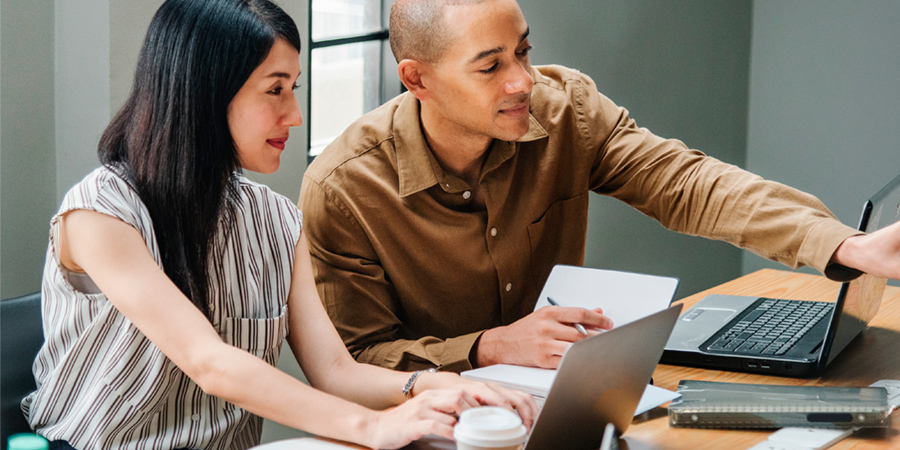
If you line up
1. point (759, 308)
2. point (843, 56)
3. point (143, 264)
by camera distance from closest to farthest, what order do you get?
point (143, 264), point (759, 308), point (843, 56)

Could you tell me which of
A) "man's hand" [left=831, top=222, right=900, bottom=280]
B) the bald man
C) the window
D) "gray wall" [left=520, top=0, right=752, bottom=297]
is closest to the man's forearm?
the bald man

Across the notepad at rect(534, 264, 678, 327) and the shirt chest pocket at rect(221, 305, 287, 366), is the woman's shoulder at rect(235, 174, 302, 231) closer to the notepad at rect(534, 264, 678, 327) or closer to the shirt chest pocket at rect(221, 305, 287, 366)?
the shirt chest pocket at rect(221, 305, 287, 366)

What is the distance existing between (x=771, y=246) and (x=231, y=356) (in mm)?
926

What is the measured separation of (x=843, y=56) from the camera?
130 inches

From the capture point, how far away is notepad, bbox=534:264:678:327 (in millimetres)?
1213

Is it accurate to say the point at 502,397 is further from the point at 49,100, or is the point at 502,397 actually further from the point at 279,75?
the point at 49,100

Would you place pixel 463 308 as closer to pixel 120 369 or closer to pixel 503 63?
pixel 503 63

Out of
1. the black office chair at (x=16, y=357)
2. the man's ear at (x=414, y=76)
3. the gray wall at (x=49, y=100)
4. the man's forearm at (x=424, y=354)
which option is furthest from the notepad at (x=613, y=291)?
the gray wall at (x=49, y=100)

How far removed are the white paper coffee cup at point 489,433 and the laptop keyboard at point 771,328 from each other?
0.64 metres

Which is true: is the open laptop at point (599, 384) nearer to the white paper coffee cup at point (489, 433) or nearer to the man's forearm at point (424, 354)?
the white paper coffee cup at point (489, 433)

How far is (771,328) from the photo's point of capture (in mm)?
1450

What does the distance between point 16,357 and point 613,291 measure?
886mm

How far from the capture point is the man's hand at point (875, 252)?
1.16 metres

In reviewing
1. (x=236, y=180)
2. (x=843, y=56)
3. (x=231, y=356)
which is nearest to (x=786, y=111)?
(x=843, y=56)
